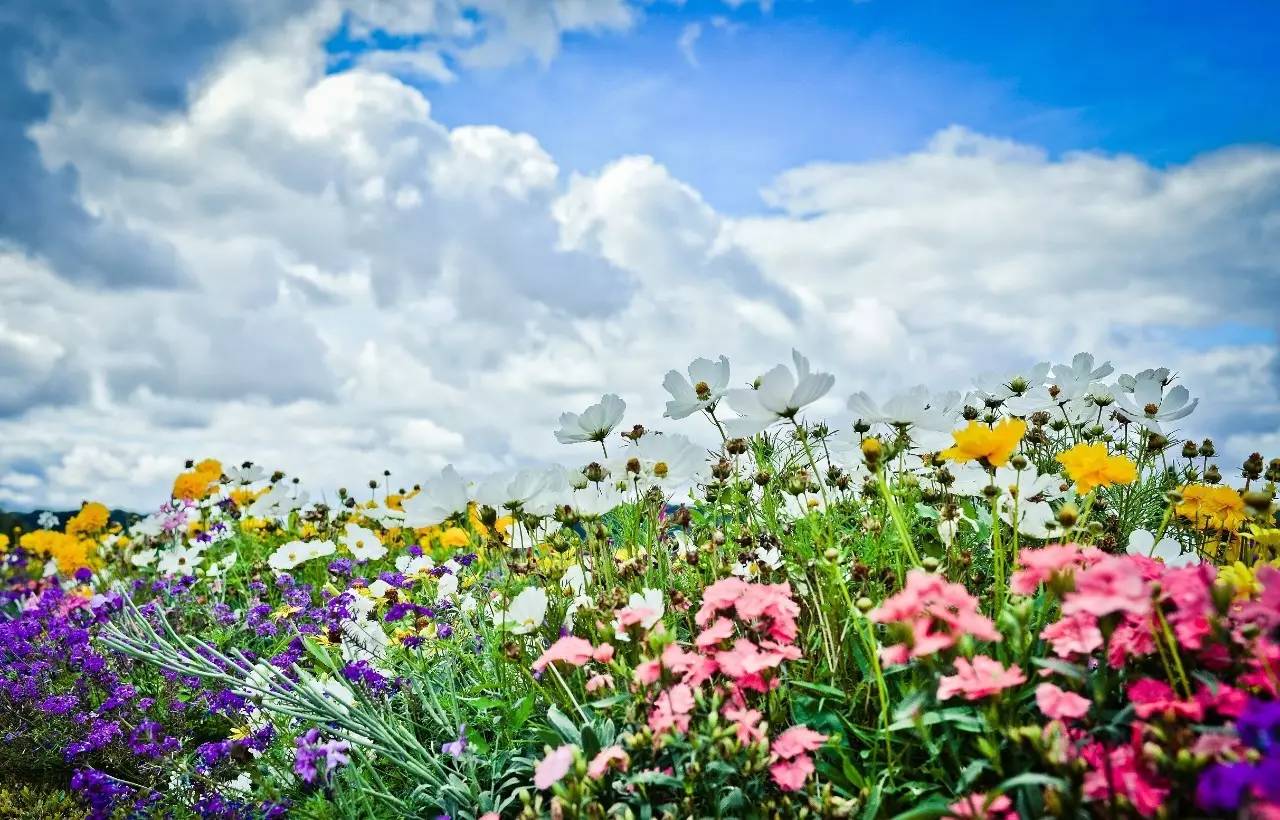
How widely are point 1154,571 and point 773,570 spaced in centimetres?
105

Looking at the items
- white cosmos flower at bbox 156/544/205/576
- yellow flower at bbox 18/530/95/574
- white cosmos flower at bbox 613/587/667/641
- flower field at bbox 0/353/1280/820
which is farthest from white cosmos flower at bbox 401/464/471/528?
yellow flower at bbox 18/530/95/574

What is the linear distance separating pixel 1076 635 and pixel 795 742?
570mm

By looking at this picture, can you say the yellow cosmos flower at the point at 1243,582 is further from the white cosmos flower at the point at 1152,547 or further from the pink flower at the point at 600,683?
the pink flower at the point at 600,683

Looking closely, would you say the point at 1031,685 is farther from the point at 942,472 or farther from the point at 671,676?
the point at 942,472

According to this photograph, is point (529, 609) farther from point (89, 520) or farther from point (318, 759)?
point (89, 520)

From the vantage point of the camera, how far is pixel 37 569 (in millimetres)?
7520

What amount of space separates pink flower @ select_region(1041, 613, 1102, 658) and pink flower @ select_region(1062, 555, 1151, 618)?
0.15 m

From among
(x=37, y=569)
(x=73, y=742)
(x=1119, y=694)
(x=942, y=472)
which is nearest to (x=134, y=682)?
(x=73, y=742)

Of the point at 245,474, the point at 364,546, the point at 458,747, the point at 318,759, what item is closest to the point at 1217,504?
the point at 458,747

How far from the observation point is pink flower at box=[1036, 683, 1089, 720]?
1467mm

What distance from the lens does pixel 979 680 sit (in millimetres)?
1508

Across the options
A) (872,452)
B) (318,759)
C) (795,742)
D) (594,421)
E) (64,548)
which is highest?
(594,421)

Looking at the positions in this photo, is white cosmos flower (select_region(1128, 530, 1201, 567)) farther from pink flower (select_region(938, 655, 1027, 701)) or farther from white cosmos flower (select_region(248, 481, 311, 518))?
white cosmos flower (select_region(248, 481, 311, 518))

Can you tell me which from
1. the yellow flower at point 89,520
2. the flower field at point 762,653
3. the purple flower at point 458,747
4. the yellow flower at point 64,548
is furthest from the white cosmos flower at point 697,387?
the yellow flower at point 89,520
